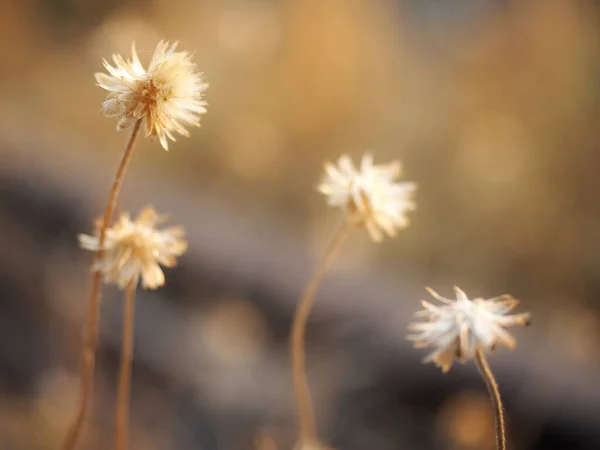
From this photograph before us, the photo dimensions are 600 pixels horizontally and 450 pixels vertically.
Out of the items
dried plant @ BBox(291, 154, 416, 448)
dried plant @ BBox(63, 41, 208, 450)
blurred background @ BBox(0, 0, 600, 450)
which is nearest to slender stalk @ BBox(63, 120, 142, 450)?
dried plant @ BBox(63, 41, 208, 450)

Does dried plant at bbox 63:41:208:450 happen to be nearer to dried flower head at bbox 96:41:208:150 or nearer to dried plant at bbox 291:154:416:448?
dried flower head at bbox 96:41:208:150

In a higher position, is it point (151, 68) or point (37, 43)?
point (37, 43)

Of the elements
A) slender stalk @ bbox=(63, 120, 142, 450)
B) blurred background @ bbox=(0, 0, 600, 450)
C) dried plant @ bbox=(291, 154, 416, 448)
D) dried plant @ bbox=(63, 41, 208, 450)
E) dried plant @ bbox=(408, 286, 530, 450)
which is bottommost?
dried plant @ bbox=(408, 286, 530, 450)

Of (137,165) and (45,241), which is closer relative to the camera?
(45,241)

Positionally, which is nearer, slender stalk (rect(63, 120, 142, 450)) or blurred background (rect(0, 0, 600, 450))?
slender stalk (rect(63, 120, 142, 450))

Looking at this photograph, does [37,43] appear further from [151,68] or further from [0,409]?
[151,68]

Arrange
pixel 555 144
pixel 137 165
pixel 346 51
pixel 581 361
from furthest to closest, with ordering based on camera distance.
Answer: pixel 346 51
pixel 137 165
pixel 555 144
pixel 581 361

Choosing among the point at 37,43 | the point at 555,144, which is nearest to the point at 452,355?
the point at 555,144

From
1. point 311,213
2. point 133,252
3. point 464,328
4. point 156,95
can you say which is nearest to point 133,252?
point 133,252
